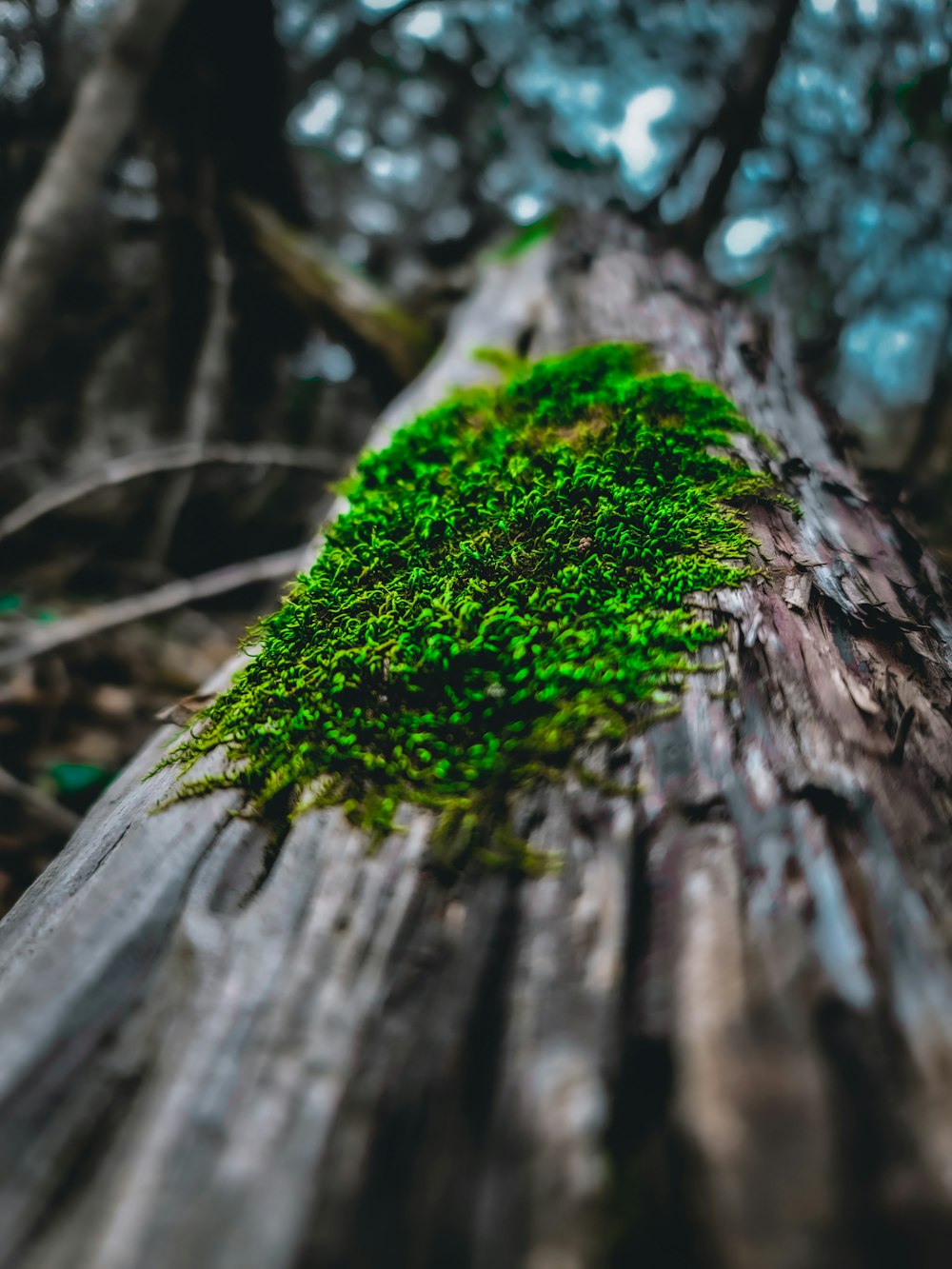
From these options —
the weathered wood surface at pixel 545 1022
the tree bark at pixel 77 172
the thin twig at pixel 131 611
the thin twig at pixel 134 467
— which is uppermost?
the tree bark at pixel 77 172

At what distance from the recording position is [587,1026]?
67 centimetres

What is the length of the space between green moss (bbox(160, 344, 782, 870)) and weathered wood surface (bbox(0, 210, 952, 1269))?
61 mm

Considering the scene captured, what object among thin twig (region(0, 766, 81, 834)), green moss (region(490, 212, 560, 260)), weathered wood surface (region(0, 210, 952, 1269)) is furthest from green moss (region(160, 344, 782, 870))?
green moss (region(490, 212, 560, 260))

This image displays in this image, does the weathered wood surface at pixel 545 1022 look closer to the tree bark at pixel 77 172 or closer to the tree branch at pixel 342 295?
the tree bark at pixel 77 172

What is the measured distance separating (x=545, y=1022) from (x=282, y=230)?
16.3 feet

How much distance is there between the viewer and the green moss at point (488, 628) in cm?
95

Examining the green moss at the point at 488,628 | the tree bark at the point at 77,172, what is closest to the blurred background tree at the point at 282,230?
the tree bark at the point at 77,172

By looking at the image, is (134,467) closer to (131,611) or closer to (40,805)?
(131,611)

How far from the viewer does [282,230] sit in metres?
4.30

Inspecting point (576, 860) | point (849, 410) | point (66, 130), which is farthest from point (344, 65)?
point (576, 860)

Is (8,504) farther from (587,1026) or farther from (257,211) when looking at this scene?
(587,1026)

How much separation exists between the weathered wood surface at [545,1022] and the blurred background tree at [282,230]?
2.49 metres

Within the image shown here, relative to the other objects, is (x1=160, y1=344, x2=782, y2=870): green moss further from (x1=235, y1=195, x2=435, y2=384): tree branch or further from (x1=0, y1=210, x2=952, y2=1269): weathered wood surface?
(x1=235, y1=195, x2=435, y2=384): tree branch

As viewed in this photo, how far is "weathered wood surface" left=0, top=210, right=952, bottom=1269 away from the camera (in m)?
0.55
